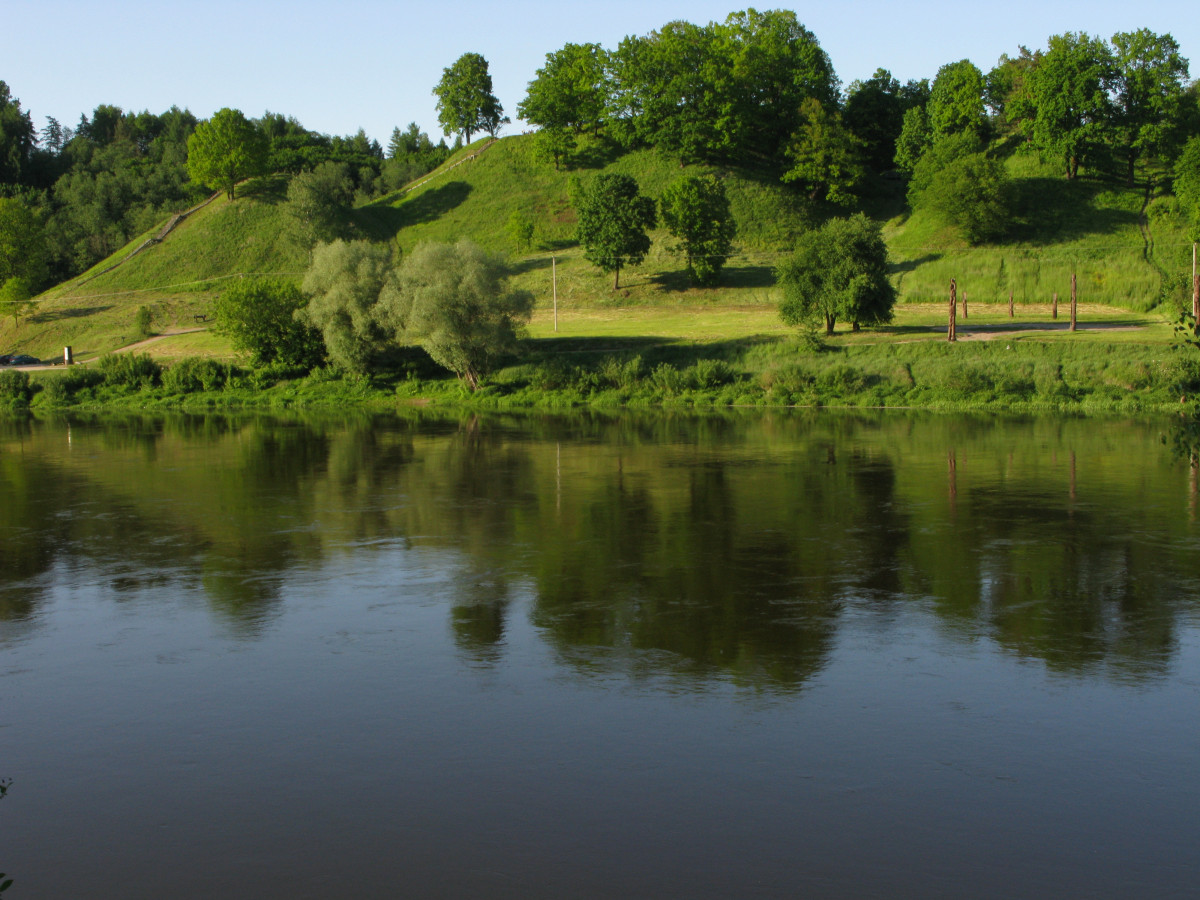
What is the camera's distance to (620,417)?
48844 millimetres

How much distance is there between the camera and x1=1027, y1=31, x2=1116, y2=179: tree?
3351 inches

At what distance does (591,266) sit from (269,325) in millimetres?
30402

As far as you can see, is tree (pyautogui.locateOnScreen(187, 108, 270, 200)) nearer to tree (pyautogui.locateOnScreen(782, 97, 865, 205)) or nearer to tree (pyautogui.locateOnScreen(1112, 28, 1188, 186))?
tree (pyautogui.locateOnScreen(782, 97, 865, 205))

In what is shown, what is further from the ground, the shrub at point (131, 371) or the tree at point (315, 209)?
the tree at point (315, 209)

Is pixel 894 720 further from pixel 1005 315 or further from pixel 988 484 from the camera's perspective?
pixel 1005 315

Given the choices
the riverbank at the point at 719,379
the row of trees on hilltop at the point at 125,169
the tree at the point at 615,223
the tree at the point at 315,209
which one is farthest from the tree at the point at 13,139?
the tree at the point at 615,223

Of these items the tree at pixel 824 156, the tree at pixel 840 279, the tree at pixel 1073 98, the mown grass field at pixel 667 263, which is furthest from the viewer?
the tree at pixel 824 156

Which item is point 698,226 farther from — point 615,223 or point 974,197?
point 974,197

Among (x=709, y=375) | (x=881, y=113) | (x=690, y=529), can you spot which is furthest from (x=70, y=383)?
(x=881, y=113)

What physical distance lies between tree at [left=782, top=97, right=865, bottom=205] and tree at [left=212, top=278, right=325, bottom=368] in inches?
2060

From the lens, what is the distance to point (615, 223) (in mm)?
77875

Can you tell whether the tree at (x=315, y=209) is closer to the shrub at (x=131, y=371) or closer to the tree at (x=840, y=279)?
the shrub at (x=131, y=371)

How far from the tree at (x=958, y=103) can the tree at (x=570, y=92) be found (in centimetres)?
3347

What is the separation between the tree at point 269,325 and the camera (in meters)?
63.6
